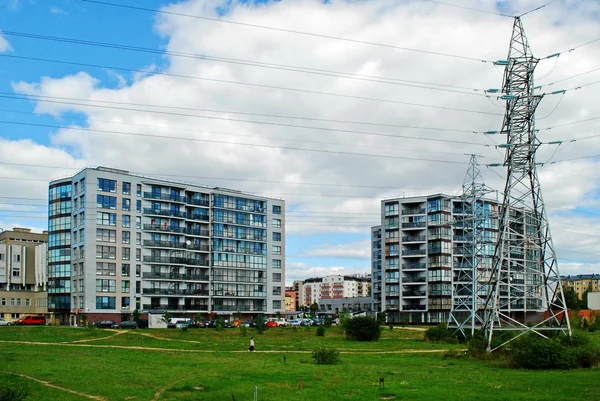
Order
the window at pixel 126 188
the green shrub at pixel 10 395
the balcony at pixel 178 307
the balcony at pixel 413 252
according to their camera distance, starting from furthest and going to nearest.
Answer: the balcony at pixel 413 252, the balcony at pixel 178 307, the window at pixel 126 188, the green shrub at pixel 10 395

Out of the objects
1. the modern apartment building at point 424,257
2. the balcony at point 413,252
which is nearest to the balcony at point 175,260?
the modern apartment building at point 424,257

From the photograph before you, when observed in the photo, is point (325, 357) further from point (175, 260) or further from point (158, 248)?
point (175, 260)

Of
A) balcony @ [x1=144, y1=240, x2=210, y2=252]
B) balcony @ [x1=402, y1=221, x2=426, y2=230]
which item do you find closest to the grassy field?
balcony @ [x1=144, y1=240, x2=210, y2=252]

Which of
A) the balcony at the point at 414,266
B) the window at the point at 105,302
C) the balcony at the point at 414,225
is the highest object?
the balcony at the point at 414,225

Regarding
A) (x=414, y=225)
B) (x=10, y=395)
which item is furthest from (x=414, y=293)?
(x=10, y=395)

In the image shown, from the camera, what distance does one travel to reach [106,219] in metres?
125

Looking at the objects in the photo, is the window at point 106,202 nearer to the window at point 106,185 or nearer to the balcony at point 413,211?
the window at point 106,185

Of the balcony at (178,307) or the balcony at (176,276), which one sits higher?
the balcony at (176,276)

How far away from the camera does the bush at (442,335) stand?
77.7 m

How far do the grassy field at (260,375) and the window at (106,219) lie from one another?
195 ft

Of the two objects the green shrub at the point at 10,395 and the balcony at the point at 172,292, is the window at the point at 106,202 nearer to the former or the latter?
the balcony at the point at 172,292

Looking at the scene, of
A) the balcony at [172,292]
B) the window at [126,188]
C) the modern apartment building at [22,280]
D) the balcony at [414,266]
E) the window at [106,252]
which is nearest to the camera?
the window at [106,252]

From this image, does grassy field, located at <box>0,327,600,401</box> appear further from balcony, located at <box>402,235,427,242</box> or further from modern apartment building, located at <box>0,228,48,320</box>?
balcony, located at <box>402,235,427,242</box>

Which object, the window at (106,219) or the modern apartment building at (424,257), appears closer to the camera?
the window at (106,219)
